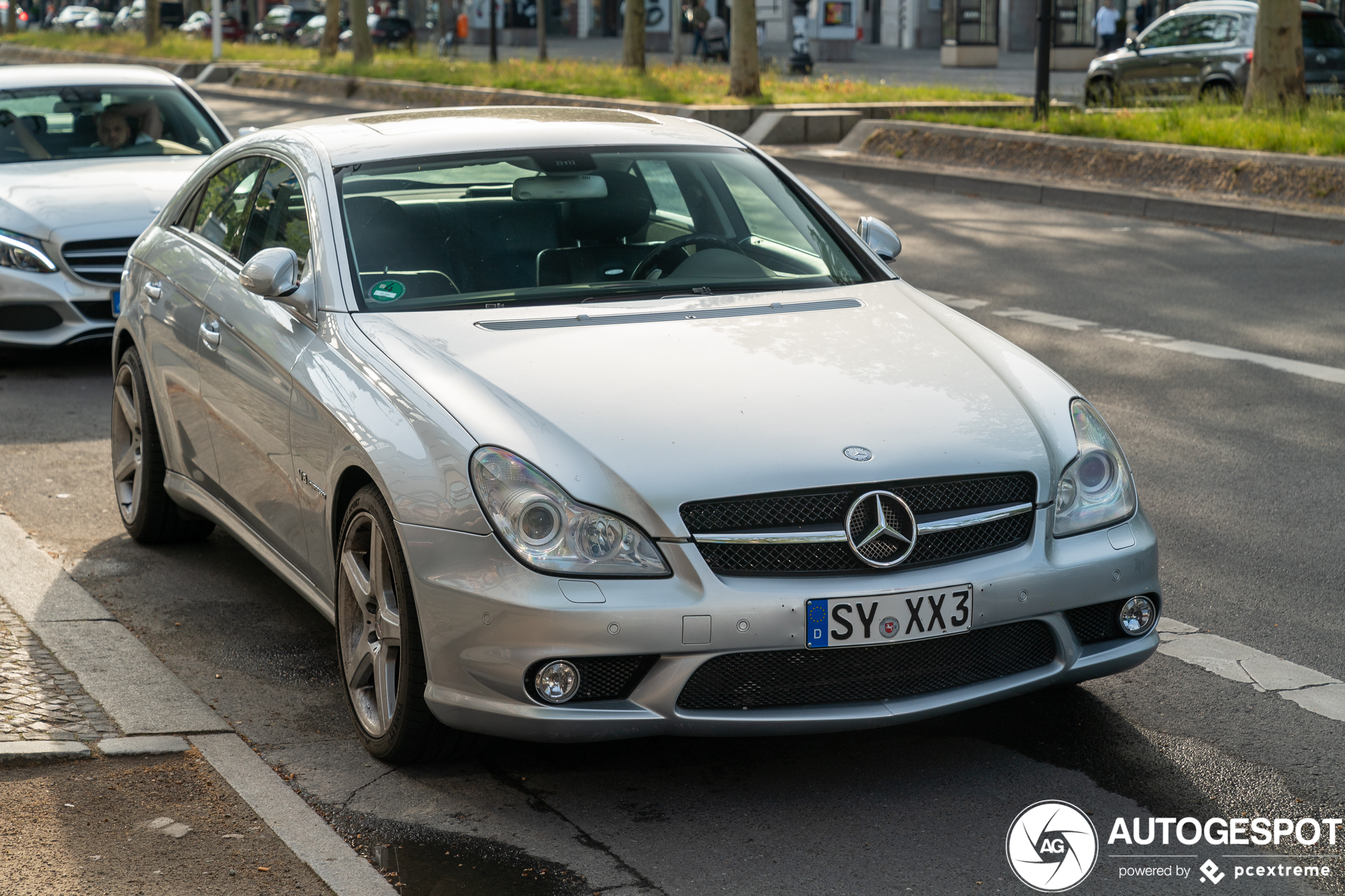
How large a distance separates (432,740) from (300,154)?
83.5 inches

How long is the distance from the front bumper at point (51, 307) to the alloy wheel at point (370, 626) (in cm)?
549

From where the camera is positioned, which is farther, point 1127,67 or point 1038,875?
point 1127,67

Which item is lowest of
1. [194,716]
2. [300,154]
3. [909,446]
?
[194,716]

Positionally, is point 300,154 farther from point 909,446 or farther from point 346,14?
point 346,14

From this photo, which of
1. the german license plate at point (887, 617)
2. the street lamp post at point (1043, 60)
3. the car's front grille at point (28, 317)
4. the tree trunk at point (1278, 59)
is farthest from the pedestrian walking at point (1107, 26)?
the german license plate at point (887, 617)

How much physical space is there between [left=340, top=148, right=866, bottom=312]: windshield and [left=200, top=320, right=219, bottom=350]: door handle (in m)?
0.64

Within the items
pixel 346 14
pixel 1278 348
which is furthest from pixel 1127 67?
pixel 346 14

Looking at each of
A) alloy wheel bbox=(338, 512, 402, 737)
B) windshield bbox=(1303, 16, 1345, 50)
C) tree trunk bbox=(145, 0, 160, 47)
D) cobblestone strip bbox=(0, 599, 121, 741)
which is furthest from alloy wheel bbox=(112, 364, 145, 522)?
tree trunk bbox=(145, 0, 160, 47)

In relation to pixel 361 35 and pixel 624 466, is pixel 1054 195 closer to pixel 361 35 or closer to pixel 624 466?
pixel 624 466

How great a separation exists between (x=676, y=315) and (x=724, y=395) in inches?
25.7

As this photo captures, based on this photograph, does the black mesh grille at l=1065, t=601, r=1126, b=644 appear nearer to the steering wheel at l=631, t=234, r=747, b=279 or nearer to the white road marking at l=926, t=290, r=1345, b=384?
the steering wheel at l=631, t=234, r=747, b=279

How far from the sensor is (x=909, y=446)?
12.4 feet

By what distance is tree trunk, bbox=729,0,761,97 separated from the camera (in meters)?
24.4

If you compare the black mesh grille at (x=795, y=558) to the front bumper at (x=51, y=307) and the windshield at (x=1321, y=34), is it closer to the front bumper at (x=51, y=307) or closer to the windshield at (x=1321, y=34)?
the front bumper at (x=51, y=307)
